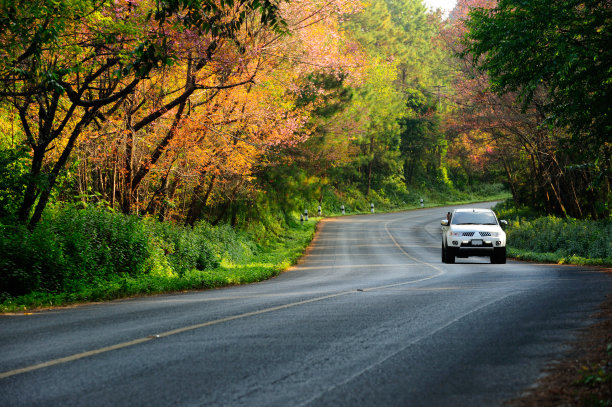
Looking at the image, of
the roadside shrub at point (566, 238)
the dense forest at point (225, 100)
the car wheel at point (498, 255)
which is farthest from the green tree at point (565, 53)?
the roadside shrub at point (566, 238)

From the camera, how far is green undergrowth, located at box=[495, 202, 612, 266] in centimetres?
2353

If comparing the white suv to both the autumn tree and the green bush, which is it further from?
the autumn tree

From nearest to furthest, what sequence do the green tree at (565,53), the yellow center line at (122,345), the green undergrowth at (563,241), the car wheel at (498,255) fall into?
the yellow center line at (122,345) → the green tree at (565,53) → the car wheel at (498,255) → the green undergrowth at (563,241)

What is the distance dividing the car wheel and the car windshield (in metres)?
0.97

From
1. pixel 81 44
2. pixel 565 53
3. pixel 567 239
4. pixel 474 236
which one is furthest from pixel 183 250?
pixel 567 239

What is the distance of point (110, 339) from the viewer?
7.39 m

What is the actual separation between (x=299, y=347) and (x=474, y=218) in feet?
52.9

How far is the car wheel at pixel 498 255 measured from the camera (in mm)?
21434

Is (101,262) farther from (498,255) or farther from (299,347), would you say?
(498,255)

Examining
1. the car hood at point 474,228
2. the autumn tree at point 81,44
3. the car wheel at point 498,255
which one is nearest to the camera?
the autumn tree at point 81,44

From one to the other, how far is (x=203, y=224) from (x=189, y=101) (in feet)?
23.1

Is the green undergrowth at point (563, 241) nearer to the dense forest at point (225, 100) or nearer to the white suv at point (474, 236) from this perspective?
the dense forest at point (225, 100)

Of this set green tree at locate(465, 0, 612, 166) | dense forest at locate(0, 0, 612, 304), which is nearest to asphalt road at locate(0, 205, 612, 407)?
green tree at locate(465, 0, 612, 166)

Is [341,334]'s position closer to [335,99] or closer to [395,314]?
[395,314]
